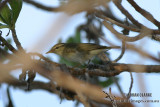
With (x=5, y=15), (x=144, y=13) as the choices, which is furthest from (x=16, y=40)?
(x=144, y=13)

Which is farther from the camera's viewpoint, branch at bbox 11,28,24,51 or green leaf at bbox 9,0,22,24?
green leaf at bbox 9,0,22,24

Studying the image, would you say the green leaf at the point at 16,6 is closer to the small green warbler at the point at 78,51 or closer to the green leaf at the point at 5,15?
the green leaf at the point at 5,15

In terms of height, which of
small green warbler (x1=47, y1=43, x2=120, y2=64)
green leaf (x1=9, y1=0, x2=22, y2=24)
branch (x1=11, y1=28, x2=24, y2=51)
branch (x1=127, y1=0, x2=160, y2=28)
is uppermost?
green leaf (x1=9, y1=0, x2=22, y2=24)

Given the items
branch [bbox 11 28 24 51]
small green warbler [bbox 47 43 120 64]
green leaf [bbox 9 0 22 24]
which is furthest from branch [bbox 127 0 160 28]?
small green warbler [bbox 47 43 120 64]

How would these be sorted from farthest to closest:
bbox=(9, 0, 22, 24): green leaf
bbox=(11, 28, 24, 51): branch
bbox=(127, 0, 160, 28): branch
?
1. bbox=(9, 0, 22, 24): green leaf
2. bbox=(11, 28, 24, 51): branch
3. bbox=(127, 0, 160, 28): branch

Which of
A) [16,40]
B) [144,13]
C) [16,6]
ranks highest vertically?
[16,6]

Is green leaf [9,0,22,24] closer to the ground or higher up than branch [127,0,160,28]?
higher up

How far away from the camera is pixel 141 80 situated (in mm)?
849

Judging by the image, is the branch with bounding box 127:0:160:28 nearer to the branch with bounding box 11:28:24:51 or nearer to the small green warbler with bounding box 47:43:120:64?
the branch with bounding box 11:28:24:51

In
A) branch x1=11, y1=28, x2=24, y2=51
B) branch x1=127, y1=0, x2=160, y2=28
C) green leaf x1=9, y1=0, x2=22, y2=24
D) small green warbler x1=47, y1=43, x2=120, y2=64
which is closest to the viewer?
branch x1=127, y1=0, x2=160, y2=28

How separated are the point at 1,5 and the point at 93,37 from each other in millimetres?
2823

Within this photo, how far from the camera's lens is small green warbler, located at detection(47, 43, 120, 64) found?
4.10m

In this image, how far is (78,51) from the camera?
15.3 feet

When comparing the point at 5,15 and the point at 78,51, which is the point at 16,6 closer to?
the point at 5,15
